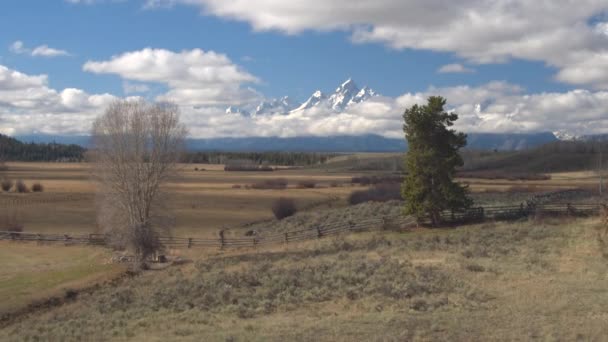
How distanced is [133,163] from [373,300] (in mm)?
29879

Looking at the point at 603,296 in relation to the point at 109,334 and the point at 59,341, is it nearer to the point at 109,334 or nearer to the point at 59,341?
the point at 109,334

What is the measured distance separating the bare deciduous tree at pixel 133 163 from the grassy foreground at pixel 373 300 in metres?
12.0

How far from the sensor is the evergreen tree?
41406mm

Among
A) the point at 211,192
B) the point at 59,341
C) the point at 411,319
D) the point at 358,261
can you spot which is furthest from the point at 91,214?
the point at 411,319

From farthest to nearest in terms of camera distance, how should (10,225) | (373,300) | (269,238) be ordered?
(10,225) < (269,238) < (373,300)

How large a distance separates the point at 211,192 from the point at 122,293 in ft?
267

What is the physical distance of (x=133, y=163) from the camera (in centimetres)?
4494

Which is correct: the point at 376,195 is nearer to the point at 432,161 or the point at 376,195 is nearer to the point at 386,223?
the point at 386,223

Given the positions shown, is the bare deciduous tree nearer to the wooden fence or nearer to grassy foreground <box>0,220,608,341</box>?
the wooden fence

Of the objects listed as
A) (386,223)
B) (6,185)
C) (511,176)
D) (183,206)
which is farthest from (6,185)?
(511,176)

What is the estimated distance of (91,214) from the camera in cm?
7425

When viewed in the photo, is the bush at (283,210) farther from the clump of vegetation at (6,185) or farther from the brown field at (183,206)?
the clump of vegetation at (6,185)

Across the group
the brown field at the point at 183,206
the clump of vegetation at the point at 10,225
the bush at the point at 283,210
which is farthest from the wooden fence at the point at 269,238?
the bush at the point at 283,210

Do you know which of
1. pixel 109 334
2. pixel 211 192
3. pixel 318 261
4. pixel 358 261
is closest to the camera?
pixel 109 334
